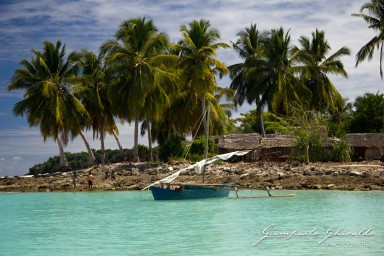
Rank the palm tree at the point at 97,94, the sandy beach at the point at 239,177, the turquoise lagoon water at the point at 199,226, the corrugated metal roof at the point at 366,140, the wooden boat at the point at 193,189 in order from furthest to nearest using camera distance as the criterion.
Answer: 1. the palm tree at the point at 97,94
2. the corrugated metal roof at the point at 366,140
3. the sandy beach at the point at 239,177
4. the wooden boat at the point at 193,189
5. the turquoise lagoon water at the point at 199,226

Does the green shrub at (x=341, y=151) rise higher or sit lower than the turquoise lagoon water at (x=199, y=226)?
higher

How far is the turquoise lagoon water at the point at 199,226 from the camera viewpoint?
46.8 ft

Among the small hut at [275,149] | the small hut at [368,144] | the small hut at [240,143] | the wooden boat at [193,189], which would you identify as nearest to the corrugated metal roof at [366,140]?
the small hut at [368,144]

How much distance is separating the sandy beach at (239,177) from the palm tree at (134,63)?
4863 millimetres

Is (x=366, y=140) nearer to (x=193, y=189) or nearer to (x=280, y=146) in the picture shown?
(x=280, y=146)

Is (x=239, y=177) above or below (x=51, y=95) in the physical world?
below

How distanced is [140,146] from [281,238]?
116ft

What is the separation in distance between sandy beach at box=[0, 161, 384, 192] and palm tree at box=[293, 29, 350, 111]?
12867 millimetres

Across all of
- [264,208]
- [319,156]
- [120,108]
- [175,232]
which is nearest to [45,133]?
[120,108]

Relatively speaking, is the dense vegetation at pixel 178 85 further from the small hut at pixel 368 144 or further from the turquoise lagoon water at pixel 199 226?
the turquoise lagoon water at pixel 199 226

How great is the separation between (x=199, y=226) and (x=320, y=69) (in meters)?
35.0

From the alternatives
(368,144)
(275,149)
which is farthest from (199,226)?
(368,144)

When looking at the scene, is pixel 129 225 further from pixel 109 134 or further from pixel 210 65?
pixel 109 134

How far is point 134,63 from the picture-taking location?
41062 millimetres
